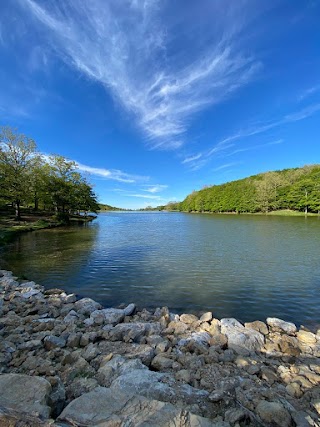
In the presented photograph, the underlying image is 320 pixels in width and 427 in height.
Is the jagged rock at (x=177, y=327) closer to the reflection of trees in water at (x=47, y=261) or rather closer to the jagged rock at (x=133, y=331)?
the jagged rock at (x=133, y=331)

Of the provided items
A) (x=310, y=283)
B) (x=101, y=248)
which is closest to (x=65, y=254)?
(x=101, y=248)

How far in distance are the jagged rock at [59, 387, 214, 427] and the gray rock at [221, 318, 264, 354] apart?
3.29 metres

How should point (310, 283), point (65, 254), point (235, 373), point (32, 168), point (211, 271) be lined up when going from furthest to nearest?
point (32, 168), point (65, 254), point (211, 271), point (310, 283), point (235, 373)

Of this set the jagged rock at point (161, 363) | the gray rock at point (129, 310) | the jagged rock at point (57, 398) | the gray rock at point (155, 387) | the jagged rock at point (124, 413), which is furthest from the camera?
the gray rock at point (129, 310)

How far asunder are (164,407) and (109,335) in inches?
138

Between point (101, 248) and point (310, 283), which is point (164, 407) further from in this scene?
point (101, 248)

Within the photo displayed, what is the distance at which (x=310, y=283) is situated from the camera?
11195mm

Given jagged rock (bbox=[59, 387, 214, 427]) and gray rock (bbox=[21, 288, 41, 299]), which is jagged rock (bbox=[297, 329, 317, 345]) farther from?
gray rock (bbox=[21, 288, 41, 299])

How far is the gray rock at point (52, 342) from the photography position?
17.7 ft

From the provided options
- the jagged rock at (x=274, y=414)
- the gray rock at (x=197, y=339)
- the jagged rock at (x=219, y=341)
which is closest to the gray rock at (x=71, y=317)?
the gray rock at (x=197, y=339)

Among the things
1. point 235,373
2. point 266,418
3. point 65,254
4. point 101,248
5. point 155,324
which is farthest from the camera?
point 101,248

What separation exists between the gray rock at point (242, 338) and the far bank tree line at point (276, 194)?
79.9 m

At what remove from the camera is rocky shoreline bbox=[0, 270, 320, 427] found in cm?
300

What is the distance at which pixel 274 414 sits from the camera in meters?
3.36
